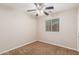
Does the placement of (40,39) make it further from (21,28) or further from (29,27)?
(21,28)

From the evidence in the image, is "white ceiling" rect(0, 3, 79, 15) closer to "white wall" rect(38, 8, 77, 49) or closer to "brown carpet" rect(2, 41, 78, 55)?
"white wall" rect(38, 8, 77, 49)

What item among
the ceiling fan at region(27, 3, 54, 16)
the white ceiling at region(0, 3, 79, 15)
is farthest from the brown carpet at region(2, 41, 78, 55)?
the white ceiling at region(0, 3, 79, 15)

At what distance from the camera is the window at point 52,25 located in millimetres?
1486

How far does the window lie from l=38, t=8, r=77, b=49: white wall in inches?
2.5

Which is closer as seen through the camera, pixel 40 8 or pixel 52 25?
pixel 40 8

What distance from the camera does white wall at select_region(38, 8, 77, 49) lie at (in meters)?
1.41

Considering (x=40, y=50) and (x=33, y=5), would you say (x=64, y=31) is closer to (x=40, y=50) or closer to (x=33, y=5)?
(x=40, y=50)

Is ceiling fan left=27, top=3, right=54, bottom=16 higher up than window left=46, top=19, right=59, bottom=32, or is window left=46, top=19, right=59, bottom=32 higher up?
ceiling fan left=27, top=3, right=54, bottom=16

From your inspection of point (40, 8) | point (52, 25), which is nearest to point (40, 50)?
point (52, 25)

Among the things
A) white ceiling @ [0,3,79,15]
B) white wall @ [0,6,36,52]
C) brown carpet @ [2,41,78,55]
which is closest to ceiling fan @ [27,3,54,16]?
white ceiling @ [0,3,79,15]

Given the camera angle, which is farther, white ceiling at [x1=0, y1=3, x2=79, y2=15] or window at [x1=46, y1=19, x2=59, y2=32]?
window at [x1=46, y1=19, x2=59, y2=32]

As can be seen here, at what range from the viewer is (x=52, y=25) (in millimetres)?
1514

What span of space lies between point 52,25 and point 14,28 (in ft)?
2.46

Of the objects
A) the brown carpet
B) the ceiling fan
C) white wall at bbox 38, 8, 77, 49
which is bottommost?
the brown carpet
